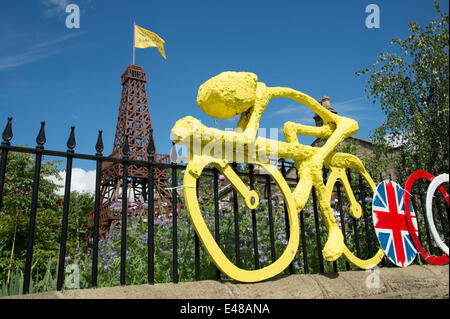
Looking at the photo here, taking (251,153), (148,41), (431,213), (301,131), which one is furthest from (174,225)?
(148,41)

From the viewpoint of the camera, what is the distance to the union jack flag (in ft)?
10.8

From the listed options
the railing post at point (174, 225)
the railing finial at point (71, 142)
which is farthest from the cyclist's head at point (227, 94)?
the railing finial at point (71, 142)

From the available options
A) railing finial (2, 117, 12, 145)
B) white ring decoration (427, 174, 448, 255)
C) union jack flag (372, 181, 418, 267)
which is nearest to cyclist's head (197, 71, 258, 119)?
railing finial (2, 117, 12, 145)

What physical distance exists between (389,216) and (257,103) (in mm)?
1932

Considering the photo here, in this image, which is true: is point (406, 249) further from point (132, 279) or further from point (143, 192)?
point (143, 192)

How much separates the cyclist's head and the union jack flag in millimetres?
1788

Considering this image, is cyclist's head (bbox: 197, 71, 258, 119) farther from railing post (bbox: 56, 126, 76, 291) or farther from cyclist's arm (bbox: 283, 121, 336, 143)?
railing post (bbox: 56, 126, 76, 291)

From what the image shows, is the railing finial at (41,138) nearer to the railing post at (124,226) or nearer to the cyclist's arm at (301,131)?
the railing post at (124,226)

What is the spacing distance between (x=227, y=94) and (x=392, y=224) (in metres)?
2.30

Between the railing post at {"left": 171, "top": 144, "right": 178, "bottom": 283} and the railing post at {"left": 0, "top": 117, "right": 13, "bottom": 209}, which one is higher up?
the railing post at {"left": 0, "top": 117, "right": 13, "bottom": 209}

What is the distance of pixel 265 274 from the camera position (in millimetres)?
2490
